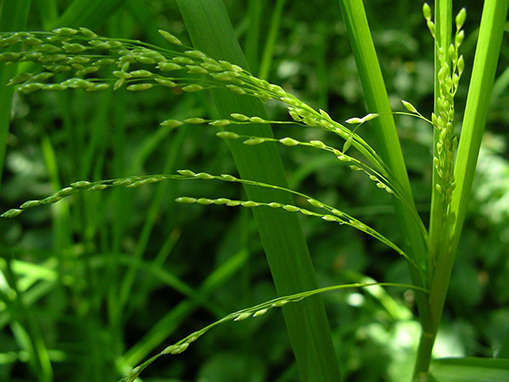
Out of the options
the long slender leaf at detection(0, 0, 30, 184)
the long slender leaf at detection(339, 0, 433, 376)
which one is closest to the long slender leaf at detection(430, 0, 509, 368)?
the long slender leaf at detection(339, 0, 433, 376)

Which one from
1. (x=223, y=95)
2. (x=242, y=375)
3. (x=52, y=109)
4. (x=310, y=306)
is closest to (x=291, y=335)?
(x=310, y=306)

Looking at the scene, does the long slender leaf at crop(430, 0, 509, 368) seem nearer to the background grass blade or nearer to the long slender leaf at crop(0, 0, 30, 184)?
the background grass blade

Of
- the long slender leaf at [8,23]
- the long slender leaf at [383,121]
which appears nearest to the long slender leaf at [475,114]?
the long slender leaf at [383,121]

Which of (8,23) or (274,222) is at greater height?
(8,23)

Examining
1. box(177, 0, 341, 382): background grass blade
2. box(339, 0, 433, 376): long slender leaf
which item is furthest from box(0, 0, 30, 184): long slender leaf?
box(339, 0, 433, 376): long slender leaf

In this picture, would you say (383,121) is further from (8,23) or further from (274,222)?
(8,23)

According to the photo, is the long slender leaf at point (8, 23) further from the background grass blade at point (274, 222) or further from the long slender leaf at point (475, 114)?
the long slender leaf at point (475, 114)

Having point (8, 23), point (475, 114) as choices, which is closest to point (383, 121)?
point (475, 114)

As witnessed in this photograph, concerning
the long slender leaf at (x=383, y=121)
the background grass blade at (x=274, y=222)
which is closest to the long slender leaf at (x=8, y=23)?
the background grass blade at (x=274, y=222)
